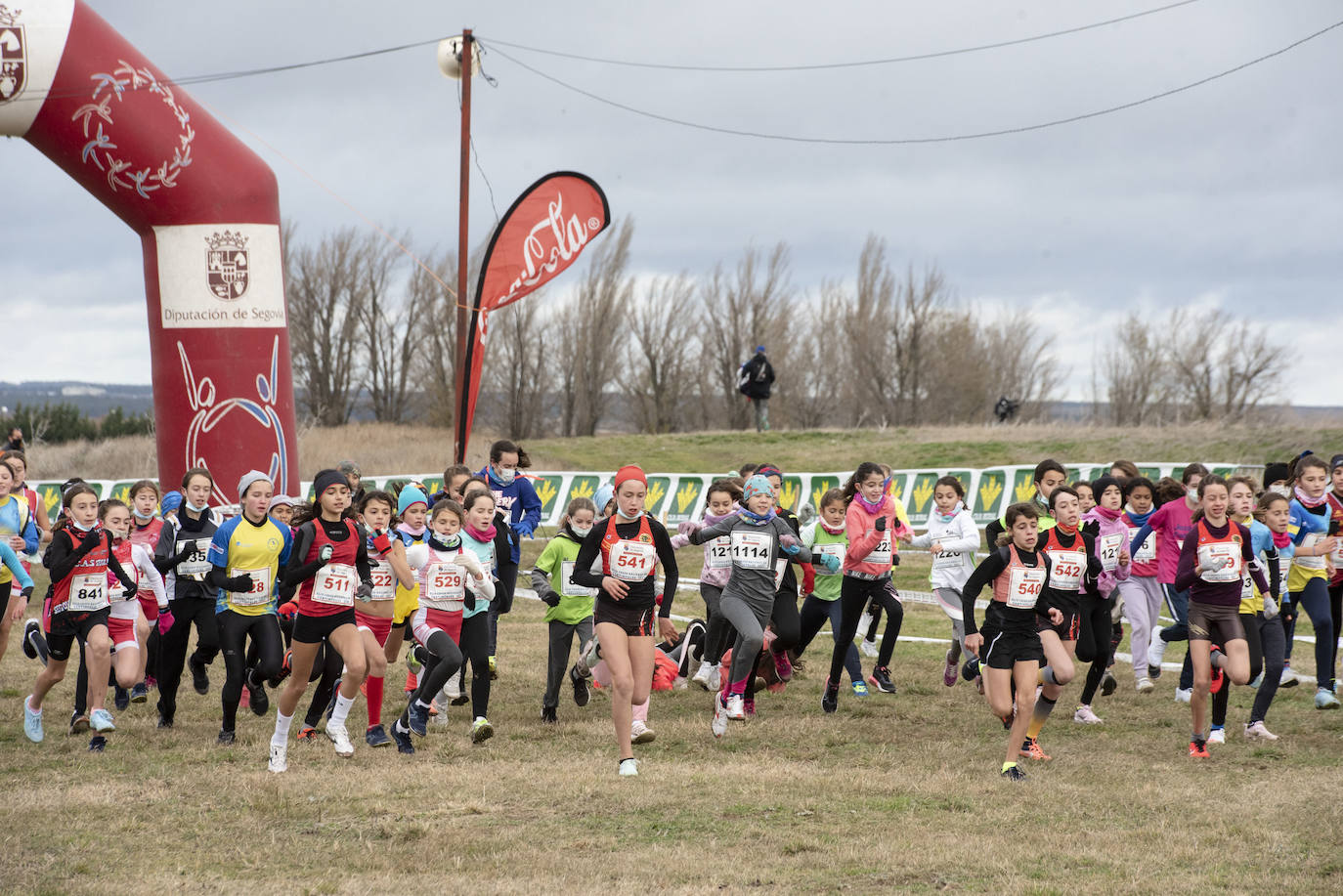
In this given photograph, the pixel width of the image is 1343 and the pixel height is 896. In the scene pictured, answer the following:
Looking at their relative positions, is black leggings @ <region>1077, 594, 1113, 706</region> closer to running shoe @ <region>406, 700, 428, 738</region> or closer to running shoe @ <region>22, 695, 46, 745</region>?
running shoe @ <region>406, 700, 428, 738</region>

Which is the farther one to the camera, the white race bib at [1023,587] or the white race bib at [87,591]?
the white race bib at [87,591]

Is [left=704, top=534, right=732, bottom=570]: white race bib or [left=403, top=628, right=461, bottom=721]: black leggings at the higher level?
[left=704, top=534, right=732, bottom=570]: white race bib

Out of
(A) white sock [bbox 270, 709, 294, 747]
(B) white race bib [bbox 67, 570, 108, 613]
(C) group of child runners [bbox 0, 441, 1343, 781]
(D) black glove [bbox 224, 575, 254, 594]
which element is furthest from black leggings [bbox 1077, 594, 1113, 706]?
(B) white race bib [bbox 67, 570, 108, 613]

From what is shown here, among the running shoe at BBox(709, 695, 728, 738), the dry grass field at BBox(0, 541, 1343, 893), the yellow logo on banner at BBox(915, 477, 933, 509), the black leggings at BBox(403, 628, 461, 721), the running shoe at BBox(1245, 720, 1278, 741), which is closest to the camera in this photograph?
the dry grass field at BBox(0, 541, 1343, 893)

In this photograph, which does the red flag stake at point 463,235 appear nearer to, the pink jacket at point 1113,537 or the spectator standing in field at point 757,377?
the pink jacket at point 1113,537

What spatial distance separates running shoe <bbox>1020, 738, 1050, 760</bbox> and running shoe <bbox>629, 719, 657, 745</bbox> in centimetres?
241

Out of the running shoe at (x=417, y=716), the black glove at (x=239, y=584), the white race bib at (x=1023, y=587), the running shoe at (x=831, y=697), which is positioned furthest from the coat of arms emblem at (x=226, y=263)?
the white race bib at (x=1023, y=587)

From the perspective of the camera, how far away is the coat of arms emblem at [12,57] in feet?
48.1

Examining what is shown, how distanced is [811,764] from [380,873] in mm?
3147

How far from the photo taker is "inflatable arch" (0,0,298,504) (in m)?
15.1

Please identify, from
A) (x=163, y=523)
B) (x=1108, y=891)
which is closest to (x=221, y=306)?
(x=163, y=523)

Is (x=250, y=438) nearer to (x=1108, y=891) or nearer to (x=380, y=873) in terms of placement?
(x=380, y=873)

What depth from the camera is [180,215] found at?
16188 millimetres

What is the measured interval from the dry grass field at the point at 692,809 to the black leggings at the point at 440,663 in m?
0.41
